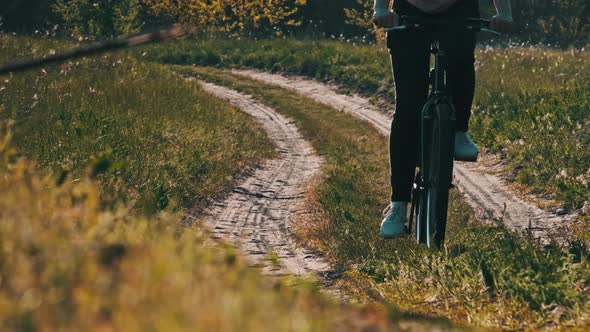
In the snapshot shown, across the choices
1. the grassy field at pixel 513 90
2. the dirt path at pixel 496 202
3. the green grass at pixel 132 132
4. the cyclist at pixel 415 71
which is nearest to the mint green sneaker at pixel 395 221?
the cyclist at pixel 415 71

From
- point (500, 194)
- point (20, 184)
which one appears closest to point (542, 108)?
point (500, 194)

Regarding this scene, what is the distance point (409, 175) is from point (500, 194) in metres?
2.95

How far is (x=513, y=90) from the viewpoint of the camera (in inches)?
538

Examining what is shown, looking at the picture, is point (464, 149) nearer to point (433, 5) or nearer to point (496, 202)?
point (433, 5)

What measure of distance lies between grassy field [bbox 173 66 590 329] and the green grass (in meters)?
1.20

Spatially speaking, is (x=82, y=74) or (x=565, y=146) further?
(x=82, y=74)

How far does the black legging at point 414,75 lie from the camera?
5445 mm

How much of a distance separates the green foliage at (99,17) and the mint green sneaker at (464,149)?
1694 cm

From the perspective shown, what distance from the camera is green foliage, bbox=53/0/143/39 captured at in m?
22.3

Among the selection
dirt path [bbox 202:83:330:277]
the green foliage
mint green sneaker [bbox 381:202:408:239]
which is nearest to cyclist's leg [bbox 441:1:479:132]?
mint green sneaker [bbox 381:202:408:239]

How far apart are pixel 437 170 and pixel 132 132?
4.13m

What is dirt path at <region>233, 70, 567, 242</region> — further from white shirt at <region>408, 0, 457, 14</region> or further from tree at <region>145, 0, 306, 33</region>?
tree at <region>145, 0, 306, 33</region>

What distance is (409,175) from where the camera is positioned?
5.76 m

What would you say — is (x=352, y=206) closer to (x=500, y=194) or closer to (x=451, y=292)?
(x=500, y=194)
